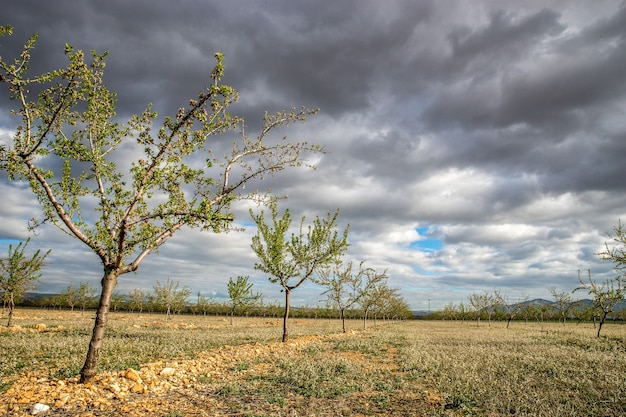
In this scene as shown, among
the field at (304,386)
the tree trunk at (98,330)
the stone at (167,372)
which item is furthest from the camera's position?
the stone at (167,372)

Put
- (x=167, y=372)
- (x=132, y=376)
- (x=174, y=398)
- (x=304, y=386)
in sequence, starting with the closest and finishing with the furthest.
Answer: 1. (x=174, y=398)
2. (x=132, y=376)
3. (x=304, y=386)
4. (x=167, y=372)

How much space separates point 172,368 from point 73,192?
288 inches

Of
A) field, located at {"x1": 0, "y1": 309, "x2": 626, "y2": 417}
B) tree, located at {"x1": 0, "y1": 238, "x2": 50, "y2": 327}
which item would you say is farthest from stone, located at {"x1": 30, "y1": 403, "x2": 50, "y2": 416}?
tree, located at {"x1": 0, "y1": 238, "x2": 50, "y2": 327}

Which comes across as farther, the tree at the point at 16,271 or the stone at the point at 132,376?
the tree at the point at 16,271

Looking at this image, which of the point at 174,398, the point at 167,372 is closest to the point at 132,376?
A: the point at 167,372

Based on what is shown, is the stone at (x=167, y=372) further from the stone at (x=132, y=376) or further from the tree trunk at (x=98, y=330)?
the tree trunk at (x=98, y=330)

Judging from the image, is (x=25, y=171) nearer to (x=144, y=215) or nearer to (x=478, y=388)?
(x=144, y=215)

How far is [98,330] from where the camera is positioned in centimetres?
1123

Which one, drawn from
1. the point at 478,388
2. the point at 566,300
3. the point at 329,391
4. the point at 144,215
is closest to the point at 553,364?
the point at 478,388

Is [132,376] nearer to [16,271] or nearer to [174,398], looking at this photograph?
[174,398]

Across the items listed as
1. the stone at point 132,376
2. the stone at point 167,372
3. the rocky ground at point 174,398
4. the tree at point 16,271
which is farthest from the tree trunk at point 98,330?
the tree at point 16,271

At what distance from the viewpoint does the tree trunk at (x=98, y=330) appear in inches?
421

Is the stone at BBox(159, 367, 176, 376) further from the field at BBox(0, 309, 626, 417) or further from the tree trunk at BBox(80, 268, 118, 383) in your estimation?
the tree trunk at BBox(80, 268, 118, 383)

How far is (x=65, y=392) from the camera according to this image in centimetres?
971
